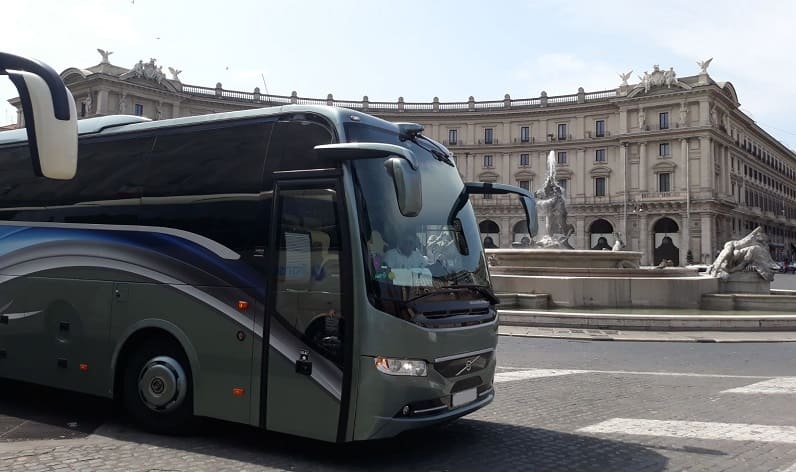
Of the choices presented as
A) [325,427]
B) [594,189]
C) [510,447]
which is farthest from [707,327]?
[594,189]

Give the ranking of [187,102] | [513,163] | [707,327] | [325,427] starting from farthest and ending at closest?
[513,163], [187,102], [707,327], [325,427]

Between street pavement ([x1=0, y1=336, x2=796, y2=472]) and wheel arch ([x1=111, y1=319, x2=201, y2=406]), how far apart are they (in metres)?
0.55

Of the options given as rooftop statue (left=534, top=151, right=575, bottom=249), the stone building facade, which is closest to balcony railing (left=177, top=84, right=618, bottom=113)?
the stone building facade

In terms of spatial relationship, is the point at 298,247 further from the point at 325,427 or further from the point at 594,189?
the point at 594,189

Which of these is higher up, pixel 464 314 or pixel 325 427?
pixel 464 314

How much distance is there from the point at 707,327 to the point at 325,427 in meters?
13.5

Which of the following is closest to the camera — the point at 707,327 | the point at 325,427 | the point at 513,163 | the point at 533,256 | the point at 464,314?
the point at 325,427

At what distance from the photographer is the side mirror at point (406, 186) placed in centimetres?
461

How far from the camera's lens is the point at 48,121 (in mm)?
3834

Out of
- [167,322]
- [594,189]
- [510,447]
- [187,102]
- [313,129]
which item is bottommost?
[510,447]

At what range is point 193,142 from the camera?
20.8 feet

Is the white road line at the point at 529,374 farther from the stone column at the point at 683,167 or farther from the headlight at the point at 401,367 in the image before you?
the stone column at the point at 683,167

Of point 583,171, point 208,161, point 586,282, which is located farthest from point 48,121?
point 583,171

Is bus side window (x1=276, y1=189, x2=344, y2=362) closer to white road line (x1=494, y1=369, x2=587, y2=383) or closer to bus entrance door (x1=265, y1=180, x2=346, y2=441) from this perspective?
bus entrance door (x1=265, y1=180, x2=346, y2=441)
